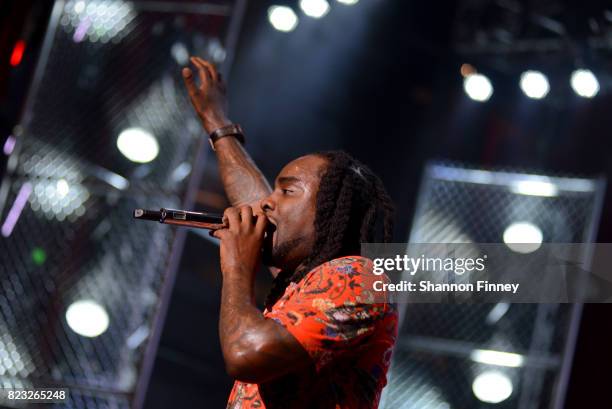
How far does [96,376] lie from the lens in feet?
14.5

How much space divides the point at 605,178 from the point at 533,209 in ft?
1.88

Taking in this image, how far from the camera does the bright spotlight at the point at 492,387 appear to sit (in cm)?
A: 552

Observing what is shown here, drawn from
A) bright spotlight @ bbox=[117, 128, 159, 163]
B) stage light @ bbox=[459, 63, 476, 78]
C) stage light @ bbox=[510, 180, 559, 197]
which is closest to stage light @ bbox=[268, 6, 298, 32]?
stage light @ bbox=[459, 63, 476, 78]

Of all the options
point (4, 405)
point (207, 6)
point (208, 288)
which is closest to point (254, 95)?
point (208, 288)

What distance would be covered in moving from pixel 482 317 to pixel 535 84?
6.42 ft

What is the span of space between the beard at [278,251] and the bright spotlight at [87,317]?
2.46 m

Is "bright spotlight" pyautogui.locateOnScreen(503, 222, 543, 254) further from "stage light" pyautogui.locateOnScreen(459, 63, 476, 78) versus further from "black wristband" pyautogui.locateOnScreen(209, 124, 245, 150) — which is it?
"black wristband" pyautogui.locateOnScreen(209, 124, 245, 150)

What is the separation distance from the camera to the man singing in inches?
77.9

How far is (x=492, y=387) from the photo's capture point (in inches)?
220

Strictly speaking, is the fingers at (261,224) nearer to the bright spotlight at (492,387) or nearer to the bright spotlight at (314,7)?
the bright spotlight at (492,387)

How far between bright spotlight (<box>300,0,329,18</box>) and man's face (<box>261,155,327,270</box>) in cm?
420

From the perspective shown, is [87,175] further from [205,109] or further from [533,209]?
[533,209]

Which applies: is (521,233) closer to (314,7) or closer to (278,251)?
(314,7)

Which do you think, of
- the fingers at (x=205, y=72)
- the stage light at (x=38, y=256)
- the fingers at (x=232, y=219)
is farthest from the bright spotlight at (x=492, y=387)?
the fingers at (x=232, y=219)
